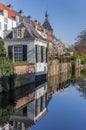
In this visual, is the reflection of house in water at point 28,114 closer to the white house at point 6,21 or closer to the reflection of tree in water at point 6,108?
the reflection of tree in water at point 6,108

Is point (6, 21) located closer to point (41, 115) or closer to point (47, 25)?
point (47, 25)

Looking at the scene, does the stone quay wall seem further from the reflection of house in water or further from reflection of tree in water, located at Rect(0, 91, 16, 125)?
the reflection of house in water

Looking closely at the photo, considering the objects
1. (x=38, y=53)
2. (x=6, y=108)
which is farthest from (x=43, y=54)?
(x=6, y=108)

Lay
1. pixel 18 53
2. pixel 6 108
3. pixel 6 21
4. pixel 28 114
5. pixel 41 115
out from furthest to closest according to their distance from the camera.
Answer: pixel 6 21 → pixel 18 53 → pixel 6 108 → pixel 28 114 → pixel 41 115

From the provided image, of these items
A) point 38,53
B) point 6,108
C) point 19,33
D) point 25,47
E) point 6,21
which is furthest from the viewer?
point 6,21

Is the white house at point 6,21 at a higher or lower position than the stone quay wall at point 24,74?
higher

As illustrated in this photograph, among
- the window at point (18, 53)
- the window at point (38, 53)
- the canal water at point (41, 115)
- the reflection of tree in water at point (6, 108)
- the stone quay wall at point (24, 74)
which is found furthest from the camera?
the window at point (38, 53)

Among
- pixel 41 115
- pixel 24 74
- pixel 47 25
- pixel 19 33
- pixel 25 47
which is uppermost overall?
pixel 47 25

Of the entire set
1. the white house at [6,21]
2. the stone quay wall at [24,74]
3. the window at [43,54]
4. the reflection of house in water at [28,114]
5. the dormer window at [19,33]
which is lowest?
the reflection of house in water at [28,114]

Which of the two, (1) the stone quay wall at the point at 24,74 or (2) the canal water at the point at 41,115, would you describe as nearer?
(2) the canal water at the point at 41,115

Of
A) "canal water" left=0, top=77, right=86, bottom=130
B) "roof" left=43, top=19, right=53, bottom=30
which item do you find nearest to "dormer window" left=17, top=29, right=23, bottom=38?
"canal water" left=0, top=77, right=86, bottom=130

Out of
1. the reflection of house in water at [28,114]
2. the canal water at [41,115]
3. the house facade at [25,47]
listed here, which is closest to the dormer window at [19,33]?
the house facade at [25,47]

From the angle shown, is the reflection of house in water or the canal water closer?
the canal water

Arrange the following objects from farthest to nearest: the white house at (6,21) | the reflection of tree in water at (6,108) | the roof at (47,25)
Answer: the roof at (47,25) → the white house at (6,21) → the reflection of tree in water at (6,108)
